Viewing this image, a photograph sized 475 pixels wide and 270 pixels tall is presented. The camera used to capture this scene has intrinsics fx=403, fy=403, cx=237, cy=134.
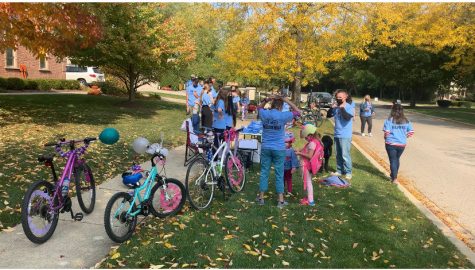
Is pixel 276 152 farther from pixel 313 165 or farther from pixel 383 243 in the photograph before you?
pixel 383 243

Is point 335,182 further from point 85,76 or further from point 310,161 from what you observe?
point 85,76

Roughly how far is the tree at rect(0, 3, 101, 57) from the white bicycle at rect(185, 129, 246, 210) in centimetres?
610

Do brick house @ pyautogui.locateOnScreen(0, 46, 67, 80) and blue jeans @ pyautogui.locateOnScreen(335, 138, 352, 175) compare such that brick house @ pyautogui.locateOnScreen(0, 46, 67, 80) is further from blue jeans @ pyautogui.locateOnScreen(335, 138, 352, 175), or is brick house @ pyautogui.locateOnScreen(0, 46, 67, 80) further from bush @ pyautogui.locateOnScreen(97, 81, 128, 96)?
blue jeans @ pyautogui.locateOnScreen(335, 138, 352, 175)

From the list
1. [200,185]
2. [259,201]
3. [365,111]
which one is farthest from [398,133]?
[365,111]

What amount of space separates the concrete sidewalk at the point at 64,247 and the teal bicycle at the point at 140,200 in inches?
10.3

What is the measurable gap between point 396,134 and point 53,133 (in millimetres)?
9615

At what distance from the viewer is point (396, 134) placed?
8.80m

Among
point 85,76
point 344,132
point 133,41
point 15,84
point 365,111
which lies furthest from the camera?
point 85,76

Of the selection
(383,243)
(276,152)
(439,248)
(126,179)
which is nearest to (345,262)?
(383,243)

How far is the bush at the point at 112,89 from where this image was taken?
102ft

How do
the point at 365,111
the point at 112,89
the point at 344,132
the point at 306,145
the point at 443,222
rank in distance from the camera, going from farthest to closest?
1. the point at 112,89
2. the point at 365,111
3. the point at 344,132
4. the point at 306,145
5. the point at 443,222

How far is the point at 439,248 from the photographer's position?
5.37 m

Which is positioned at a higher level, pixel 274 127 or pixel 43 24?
pixel 43 24

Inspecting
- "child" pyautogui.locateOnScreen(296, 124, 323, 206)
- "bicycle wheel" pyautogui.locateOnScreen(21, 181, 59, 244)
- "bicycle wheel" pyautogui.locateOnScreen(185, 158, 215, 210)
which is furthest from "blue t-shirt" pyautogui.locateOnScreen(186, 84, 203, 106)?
"bicycle wheel" pyautogui.locateOnScreen(21, 181, 59, 244)
